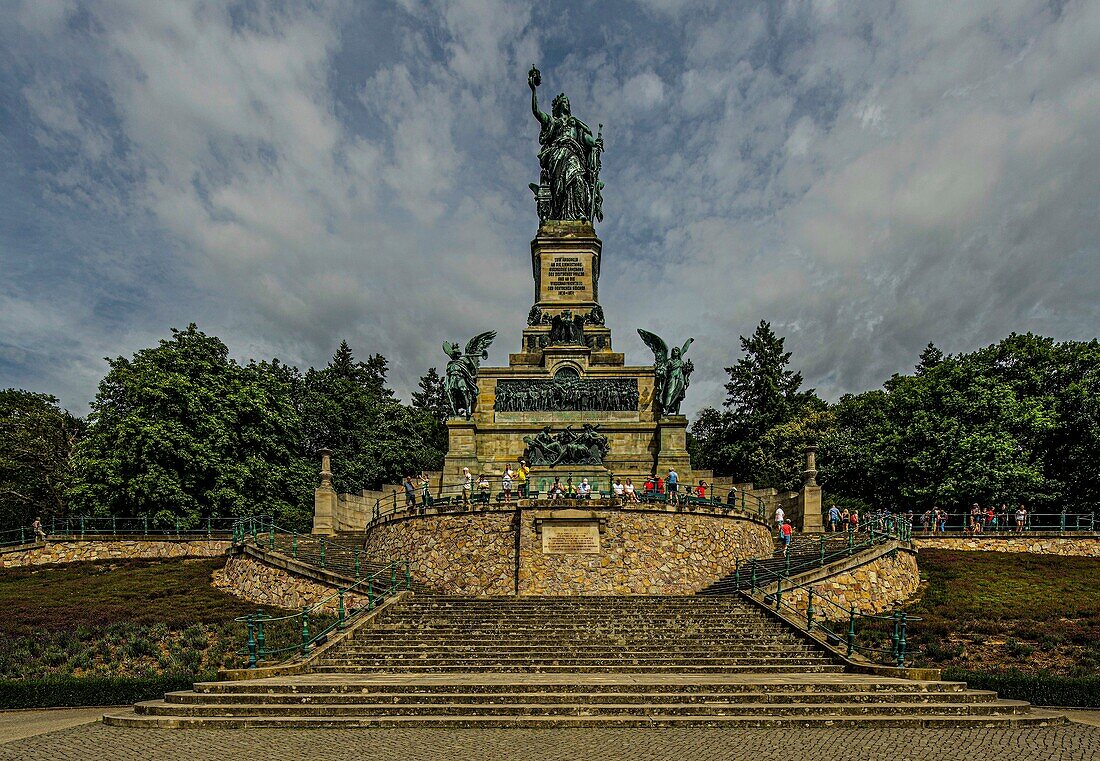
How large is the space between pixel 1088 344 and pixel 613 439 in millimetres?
26076

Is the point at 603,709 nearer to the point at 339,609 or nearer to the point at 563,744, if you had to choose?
the point at 563,744

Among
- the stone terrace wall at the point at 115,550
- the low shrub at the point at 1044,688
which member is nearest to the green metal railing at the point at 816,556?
the low shrub at the point at 1044,688

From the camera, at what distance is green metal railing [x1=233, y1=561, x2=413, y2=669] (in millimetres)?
17328

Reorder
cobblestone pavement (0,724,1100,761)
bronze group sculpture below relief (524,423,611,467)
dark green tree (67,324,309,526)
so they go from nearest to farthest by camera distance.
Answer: cobblestone pavement (0,724,1100,761) < bronze group sculpture below relief (524,423,611,467) < dark green tree (67,324,309,526)

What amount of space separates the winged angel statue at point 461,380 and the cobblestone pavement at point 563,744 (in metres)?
25.3

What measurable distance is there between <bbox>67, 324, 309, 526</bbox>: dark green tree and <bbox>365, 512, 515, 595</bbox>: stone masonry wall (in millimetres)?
14833

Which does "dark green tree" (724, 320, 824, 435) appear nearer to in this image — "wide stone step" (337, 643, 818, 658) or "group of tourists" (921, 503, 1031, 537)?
"group of tourists" (921, 503, 1031, 537)

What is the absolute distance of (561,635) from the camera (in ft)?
62.6

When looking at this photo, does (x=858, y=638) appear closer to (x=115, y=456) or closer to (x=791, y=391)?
(x=115, y=456)

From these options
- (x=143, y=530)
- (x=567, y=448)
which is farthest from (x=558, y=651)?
(x=143, y=530)

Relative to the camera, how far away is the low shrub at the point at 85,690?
16562mm

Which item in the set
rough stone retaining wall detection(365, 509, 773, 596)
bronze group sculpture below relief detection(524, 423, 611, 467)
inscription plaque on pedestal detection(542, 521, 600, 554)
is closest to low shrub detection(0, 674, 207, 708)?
rough stone retaining wall detection(365, 509, 773, 596)

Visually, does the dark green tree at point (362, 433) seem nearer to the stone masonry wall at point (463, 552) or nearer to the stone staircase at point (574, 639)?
the stone masonry wall at point (463, 552)

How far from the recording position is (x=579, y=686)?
1423cm
